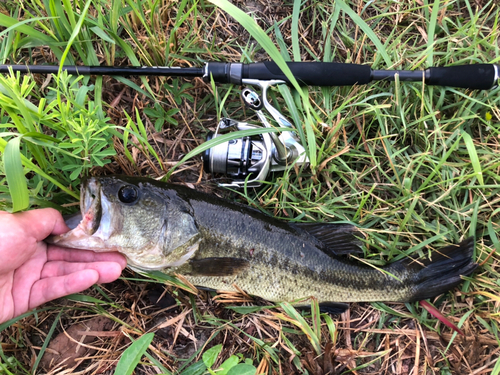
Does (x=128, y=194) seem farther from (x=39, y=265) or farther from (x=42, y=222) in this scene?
(x=39, y=265)

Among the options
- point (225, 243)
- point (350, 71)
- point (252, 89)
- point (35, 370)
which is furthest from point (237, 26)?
point (35, 370)

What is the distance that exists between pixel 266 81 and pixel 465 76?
5.51 feet

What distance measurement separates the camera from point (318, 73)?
2.95 meters

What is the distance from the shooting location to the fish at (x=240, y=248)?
245 centimetres

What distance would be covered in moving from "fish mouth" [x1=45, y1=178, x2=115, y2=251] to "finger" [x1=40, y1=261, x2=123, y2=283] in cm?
26

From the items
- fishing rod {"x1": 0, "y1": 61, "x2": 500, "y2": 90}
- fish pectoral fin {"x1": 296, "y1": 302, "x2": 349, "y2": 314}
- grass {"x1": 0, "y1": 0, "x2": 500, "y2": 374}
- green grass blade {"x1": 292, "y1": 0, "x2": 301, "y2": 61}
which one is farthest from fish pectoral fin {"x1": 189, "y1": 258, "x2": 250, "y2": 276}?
green grass blade {"x1": 292, "y1": 0, "x2": 301, "y2": 61}

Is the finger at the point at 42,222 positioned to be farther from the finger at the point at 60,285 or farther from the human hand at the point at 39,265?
the finger at the point at 60,285

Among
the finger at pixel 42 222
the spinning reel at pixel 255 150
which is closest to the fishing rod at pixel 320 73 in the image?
the spinning reel at pixel 255 150

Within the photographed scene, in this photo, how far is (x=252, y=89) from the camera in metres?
3.07

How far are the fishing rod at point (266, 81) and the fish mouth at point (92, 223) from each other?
891 mm

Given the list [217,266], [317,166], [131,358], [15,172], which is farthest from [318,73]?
[131,358]

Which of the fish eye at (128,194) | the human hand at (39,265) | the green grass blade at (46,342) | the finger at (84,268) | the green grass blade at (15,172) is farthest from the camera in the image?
the green grass blade at (46,342)

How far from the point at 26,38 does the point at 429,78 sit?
134 inches

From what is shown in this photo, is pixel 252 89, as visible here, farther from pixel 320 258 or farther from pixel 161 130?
pixel 320 258
